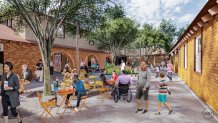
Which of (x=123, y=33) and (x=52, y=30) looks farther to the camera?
(x=123, y=33)

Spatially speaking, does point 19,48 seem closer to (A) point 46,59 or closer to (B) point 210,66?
(A) point 46,59

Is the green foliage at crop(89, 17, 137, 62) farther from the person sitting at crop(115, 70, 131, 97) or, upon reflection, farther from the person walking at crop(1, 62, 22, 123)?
the person walking at crop(1, 62, 22, 123)

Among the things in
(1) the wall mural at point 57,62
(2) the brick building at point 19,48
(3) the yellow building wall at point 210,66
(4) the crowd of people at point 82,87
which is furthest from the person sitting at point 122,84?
(1) the wall mural at point 57,62

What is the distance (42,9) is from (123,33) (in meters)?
21.9

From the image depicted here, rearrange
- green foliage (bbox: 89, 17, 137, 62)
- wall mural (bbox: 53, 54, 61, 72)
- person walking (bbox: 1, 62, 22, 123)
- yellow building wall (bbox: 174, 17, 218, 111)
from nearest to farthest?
person walking (bbox: 1, 62, 22, 123)
yellow building wall (bbox: 174, 17, 218, 111)
wall mural (bbox: 53, 54, 61, 72)
green foliage (bbox: 89, 17, 137, 62)

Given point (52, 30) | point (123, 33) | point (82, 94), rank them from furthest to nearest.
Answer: point (123, 33)
point (52, 30)
point (82, 94)

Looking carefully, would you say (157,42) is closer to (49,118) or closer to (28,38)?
(28,38)

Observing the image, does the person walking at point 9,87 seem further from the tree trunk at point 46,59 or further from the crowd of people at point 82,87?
the tree trunk at point 46,59

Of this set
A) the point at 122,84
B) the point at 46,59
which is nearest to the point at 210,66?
the point at 122,84

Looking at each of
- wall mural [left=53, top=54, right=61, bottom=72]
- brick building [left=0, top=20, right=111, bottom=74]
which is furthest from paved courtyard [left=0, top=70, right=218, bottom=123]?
wall mural [left=53, top=54, right=61, bottom=72]

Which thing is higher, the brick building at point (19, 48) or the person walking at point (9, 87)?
the brick building at point (19, 48)

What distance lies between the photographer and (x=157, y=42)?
52844 mm

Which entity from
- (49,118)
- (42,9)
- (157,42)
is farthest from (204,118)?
(157,42)

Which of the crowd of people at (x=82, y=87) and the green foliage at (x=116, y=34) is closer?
the crowd of people at (x=82, y=87)
